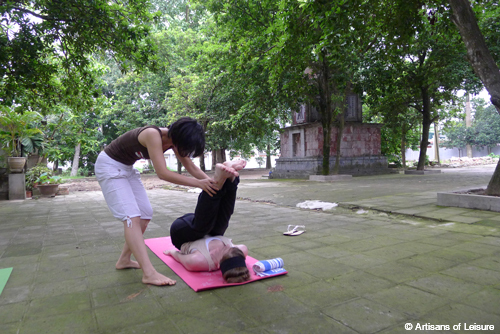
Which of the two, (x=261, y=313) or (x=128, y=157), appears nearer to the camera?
(x=261, y=313)

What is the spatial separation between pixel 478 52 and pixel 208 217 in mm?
5779

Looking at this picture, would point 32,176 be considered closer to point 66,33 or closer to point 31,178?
point 31,178

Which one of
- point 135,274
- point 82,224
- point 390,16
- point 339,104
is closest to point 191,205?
point 82,224

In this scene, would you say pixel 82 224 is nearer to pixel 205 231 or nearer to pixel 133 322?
pixel 205 231

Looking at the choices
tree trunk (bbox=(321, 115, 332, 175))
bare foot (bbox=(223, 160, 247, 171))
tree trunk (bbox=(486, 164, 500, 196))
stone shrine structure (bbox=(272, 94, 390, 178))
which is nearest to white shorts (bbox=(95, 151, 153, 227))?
bare foot (bbox=(223, 160, 247, 171))

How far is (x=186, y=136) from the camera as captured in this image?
7.98 ft

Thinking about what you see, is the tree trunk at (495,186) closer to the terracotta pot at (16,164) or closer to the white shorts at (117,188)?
the white shorts at (117,188)

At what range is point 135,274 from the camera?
2.74 meters

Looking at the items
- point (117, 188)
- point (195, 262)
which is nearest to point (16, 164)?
point (117, 188)

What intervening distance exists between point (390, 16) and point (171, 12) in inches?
961

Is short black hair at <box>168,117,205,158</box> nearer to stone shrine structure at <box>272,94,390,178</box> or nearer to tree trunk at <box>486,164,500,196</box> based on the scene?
tree trunk at <box>486,164,500,196</box>

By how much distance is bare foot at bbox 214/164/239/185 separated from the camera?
2.49 metres

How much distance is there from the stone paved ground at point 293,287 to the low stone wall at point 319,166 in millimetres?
12023

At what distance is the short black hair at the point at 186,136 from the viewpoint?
243 cm
